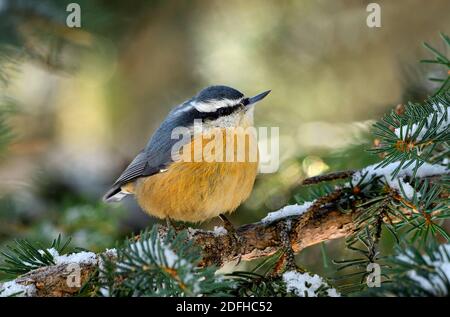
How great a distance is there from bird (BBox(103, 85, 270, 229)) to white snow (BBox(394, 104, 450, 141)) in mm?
863

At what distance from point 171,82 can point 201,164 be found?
194 centimetres

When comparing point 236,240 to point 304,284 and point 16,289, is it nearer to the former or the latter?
point 304,284

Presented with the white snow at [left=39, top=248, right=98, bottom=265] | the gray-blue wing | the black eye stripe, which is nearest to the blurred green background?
the gray-blue wing

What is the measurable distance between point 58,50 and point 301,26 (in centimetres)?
157

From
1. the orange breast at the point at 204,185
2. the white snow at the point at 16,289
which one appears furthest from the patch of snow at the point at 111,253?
the orange breast at the point at 204,185

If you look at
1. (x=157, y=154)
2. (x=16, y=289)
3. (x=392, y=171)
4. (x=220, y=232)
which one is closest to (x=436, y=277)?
(x=392, y=171)

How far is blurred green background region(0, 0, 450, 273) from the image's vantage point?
10.1 ft

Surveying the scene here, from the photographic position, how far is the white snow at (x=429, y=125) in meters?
1.76

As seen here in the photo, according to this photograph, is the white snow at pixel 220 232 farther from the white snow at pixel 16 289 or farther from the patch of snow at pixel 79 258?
the white snow at pixel 16 289

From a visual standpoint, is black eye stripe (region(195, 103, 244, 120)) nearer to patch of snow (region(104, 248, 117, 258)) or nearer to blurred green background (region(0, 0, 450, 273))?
blurred green background (region(0, 0, 450, 273))

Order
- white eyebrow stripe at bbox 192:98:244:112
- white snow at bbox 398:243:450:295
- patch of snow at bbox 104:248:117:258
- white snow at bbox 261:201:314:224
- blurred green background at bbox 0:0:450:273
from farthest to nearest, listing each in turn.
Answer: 1. blurred green background at bbox 0:0:450:273
2. white eyebrow stripe at bbox 192:98:244:112
3. white snow at bbox 261:201:314:224
4. patch of snow at bbox 104:248:117:258
5. white snow at bbox 398:243:450:295

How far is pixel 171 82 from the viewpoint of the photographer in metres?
4.38

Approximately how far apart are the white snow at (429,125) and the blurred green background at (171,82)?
3.20ft

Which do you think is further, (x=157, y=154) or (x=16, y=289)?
(x=157, y=154)
